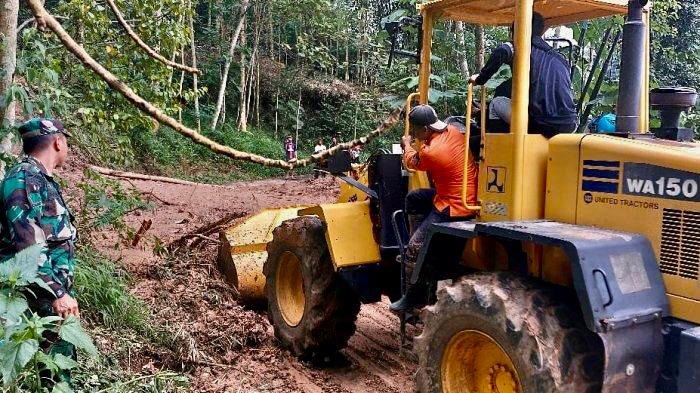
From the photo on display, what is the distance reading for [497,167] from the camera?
13.1 ft

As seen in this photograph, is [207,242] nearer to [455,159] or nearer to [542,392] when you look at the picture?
[455,159]

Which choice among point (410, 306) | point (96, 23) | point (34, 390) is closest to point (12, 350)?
point (34, 390)

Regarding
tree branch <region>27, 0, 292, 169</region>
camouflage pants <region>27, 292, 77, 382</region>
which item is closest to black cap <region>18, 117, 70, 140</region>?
tree branch <region>27, 0, 292, 169</region>

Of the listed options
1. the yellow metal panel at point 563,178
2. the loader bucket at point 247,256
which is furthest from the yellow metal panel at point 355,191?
the yellow metal panel at point 563,178

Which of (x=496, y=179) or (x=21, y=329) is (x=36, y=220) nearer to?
(x=21, y=329)

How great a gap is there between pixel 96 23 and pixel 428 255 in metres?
4.21

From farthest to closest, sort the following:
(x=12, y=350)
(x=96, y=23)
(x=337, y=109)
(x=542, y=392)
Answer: (x=337, y=109)
(x=96, y=23)
(x=542, y=392)
(x=12, y=350)

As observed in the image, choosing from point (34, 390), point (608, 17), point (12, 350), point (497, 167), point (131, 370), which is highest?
point (608, 17)

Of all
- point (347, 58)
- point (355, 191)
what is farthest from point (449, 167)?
point (347, 58)

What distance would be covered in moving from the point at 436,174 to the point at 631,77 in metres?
1.31

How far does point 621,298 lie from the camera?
307cm

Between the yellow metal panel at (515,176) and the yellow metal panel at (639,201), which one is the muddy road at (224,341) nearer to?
the yellow metal panel at (515,176)

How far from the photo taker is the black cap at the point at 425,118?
4.38 metres

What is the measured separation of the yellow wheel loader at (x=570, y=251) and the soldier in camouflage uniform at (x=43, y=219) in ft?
6.30
